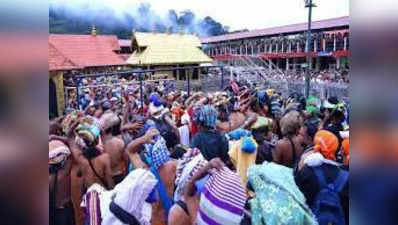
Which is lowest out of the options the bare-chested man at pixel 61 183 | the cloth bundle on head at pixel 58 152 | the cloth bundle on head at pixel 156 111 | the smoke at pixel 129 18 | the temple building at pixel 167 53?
the bare-chested man at pixel 61 183

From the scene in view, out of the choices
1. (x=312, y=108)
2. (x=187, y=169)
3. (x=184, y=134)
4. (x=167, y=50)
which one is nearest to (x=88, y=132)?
(x=187, y=169)

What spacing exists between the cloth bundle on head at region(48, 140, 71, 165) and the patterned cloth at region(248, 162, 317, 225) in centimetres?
149

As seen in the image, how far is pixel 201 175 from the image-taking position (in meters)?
2.06

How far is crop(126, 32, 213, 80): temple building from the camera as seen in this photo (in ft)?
75.7

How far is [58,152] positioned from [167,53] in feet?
70.3

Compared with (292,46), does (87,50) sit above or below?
below

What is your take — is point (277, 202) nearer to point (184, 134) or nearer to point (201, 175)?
point (201, 175)

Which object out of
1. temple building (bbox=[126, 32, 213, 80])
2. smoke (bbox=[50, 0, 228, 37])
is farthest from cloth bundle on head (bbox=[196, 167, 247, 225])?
smoke (bbox=[50, 0, 228, 37])

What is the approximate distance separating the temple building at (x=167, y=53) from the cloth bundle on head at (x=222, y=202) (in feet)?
68.1

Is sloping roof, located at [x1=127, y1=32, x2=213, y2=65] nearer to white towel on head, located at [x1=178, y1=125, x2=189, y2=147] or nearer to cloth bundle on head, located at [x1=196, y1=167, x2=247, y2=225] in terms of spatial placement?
→ white towel on head, located at [x1=178, y1=125, x2=189, y2=147]

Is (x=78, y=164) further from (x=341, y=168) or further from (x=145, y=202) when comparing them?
(x=341, y=168)

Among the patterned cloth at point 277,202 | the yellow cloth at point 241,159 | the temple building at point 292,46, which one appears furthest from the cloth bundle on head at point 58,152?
the temple building at point 292,46

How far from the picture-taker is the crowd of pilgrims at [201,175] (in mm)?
1935

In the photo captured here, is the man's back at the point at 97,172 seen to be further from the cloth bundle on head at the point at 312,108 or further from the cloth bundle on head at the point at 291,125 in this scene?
the cloth bundle on head at the point at 312,108
